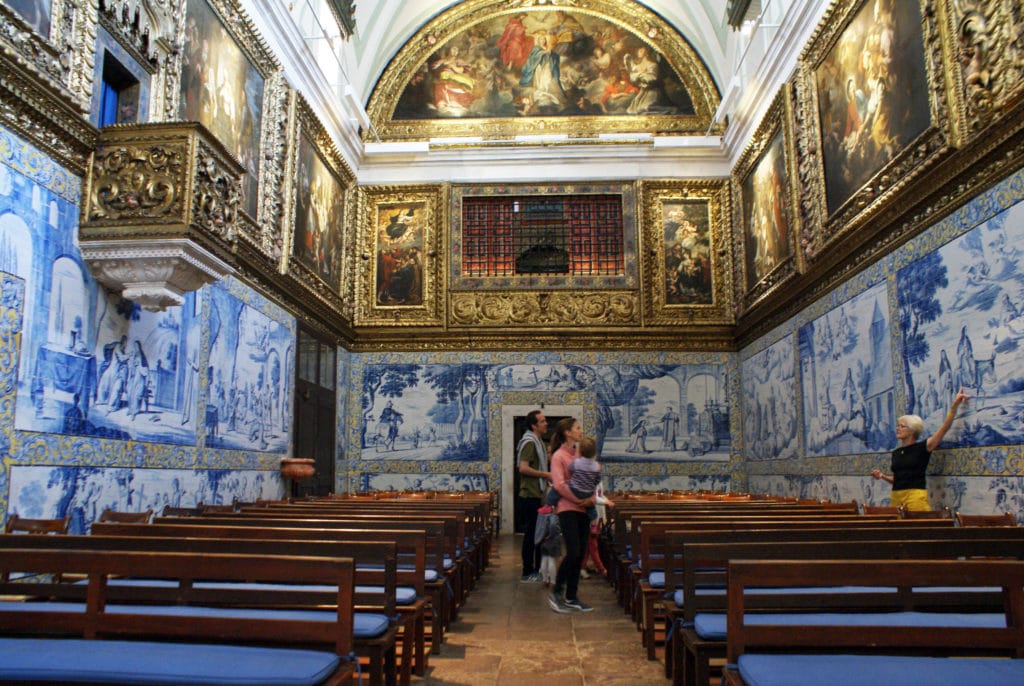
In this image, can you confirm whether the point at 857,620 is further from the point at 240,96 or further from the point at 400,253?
the point at 400,253

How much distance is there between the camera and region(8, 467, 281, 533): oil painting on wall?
651 centimetres

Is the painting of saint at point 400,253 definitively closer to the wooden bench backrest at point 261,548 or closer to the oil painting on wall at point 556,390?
the oil painting on wall at point 556,390

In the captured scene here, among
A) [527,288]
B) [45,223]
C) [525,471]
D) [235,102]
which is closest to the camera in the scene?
[45,223]

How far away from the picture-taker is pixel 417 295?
17500 mm

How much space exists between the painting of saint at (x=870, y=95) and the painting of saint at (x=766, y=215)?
199cm

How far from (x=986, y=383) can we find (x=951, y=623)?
16.3 feet

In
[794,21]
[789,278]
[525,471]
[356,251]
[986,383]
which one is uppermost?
[794,21]

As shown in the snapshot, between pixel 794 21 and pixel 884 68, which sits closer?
pixel 884 68

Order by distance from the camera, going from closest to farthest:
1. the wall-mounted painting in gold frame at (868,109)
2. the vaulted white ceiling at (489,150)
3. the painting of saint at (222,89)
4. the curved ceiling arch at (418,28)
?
the wall-mounted painting in gold frame at (868,109) < the painting of saint at (222,89) < the vaulted white ceiling at (489,150) < the curved ceiling arch at (418,28)

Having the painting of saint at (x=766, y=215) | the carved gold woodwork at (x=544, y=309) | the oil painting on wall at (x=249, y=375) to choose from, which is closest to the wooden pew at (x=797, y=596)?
the oil painting on wall at (x=249, y=375)

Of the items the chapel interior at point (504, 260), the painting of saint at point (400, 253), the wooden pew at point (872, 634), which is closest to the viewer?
the wooden pew at point (872, 634)

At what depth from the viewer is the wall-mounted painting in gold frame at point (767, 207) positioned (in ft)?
42.9

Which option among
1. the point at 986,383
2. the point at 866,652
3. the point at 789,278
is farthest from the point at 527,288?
the point at 866,652

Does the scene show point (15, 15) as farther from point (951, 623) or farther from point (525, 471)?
point (951, 623)
